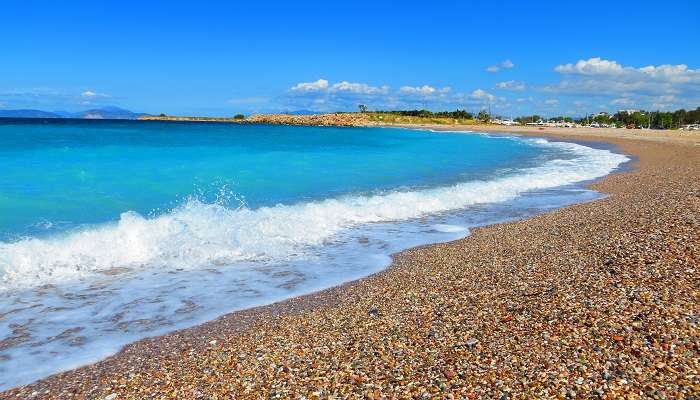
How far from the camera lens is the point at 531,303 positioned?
6281 mm

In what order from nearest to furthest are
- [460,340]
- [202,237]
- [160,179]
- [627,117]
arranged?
[460,340] → [202,237] → [160,179] → [627,117]

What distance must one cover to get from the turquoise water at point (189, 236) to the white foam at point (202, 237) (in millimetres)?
42

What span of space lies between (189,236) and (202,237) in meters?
0.34

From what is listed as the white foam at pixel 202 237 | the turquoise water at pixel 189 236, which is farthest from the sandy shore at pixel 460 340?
the white foam at pixel 202 237

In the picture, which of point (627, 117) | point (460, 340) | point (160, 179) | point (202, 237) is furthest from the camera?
point (627, 117)

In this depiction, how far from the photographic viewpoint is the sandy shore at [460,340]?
4.34 m

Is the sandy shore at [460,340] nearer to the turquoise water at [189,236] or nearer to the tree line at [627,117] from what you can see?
the turquoise water at [189,236]

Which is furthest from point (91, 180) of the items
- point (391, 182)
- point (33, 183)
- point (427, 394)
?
point (427, 394)

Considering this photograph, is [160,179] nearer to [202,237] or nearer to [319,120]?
[202,237]

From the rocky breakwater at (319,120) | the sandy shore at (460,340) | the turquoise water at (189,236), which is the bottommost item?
the turquoise water at (189,236)

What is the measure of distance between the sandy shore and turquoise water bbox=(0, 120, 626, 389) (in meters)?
0.89

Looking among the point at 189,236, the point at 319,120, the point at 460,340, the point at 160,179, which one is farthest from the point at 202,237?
the point at 319,120

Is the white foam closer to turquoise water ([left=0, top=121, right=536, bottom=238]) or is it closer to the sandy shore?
turquoise water ([left=0, top=121, right=536, bottom=238])

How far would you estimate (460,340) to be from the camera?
5266 mm
